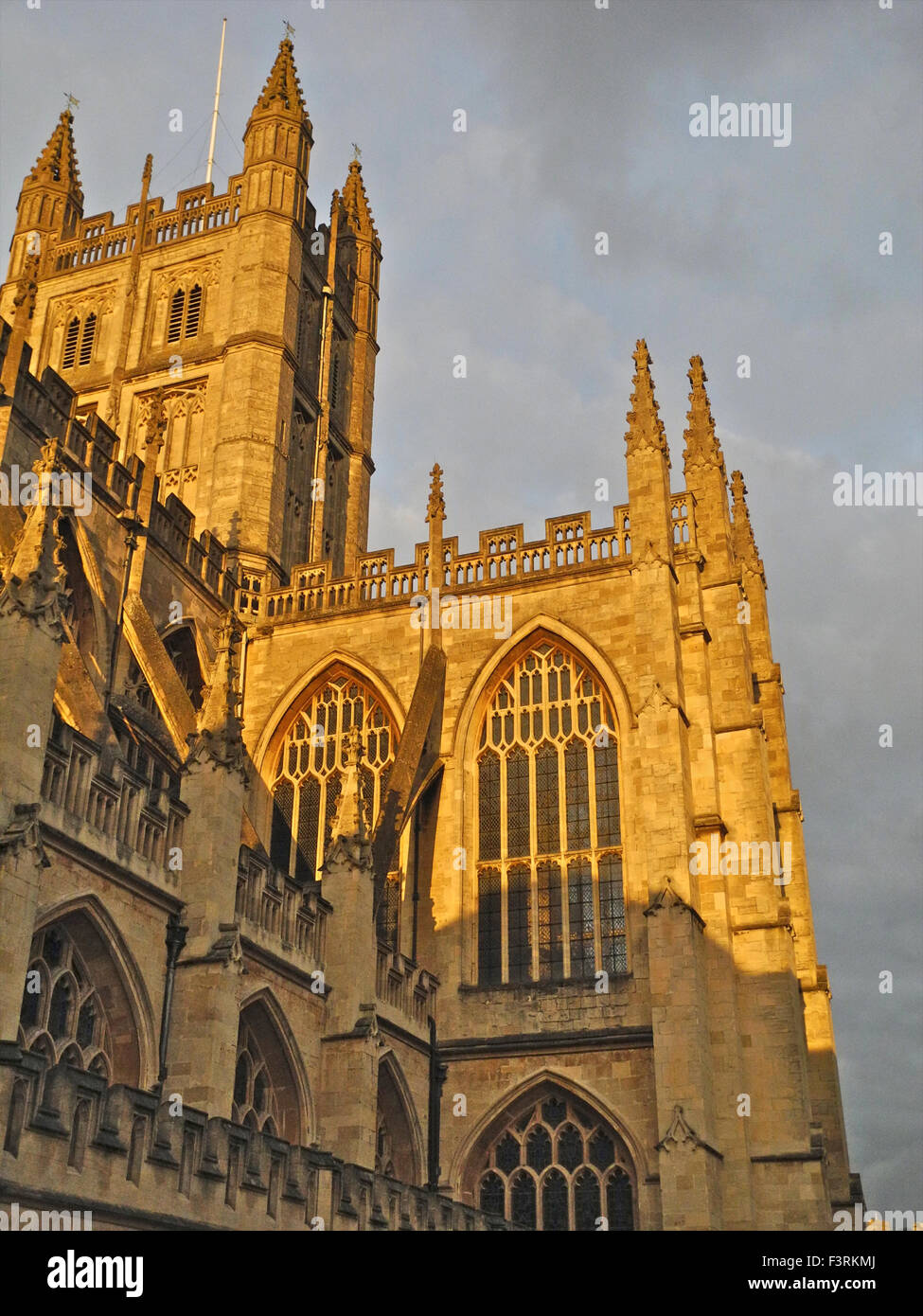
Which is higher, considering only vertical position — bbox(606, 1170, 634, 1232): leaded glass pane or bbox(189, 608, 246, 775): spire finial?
bbox(189, 608, 246, 775): spire finial

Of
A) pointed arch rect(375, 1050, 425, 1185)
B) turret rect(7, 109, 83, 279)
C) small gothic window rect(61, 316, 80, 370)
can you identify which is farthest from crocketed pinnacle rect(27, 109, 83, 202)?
Answer: pointed arch rect(375, 1050, 425, 1185)

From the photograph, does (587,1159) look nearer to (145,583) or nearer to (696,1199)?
(696,1199)

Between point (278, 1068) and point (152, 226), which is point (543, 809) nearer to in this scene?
point (278, 1068)

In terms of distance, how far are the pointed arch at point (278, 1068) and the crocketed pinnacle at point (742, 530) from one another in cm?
2041

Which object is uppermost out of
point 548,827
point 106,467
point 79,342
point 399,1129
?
point 79,342

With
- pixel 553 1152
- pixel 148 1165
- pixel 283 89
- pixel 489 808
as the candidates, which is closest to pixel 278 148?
pixel 283 89

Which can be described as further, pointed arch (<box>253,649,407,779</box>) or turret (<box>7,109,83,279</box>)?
turret (<box>7,109,83,279</box>)

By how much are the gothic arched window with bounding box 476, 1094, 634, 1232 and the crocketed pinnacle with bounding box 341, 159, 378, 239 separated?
97.4ft

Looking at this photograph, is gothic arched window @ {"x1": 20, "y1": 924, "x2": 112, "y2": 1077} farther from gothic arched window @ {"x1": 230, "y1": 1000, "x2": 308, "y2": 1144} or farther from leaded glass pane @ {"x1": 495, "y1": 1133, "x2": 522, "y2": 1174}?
leaded glass pane @ {"x1": 495, "y1": 1133, "x2": 522, "y2": 1174}

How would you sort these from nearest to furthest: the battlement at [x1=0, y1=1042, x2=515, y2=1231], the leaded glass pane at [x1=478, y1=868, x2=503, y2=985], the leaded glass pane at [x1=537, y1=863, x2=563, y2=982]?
the battlement at [x1=0, y1=1042, x2=515, y2=1231] → the leaded glass pane at [x1=537, y1=863, x2=563, y2=982] → the leaded glass pane at [x1=478, y1=868, x2=503, y2=985]

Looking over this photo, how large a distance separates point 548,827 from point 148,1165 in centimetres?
1421

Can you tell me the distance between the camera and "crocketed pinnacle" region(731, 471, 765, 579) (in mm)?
34969

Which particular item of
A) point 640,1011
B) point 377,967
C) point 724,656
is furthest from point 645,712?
point 377,967

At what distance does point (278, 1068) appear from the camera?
1838 centimetres
